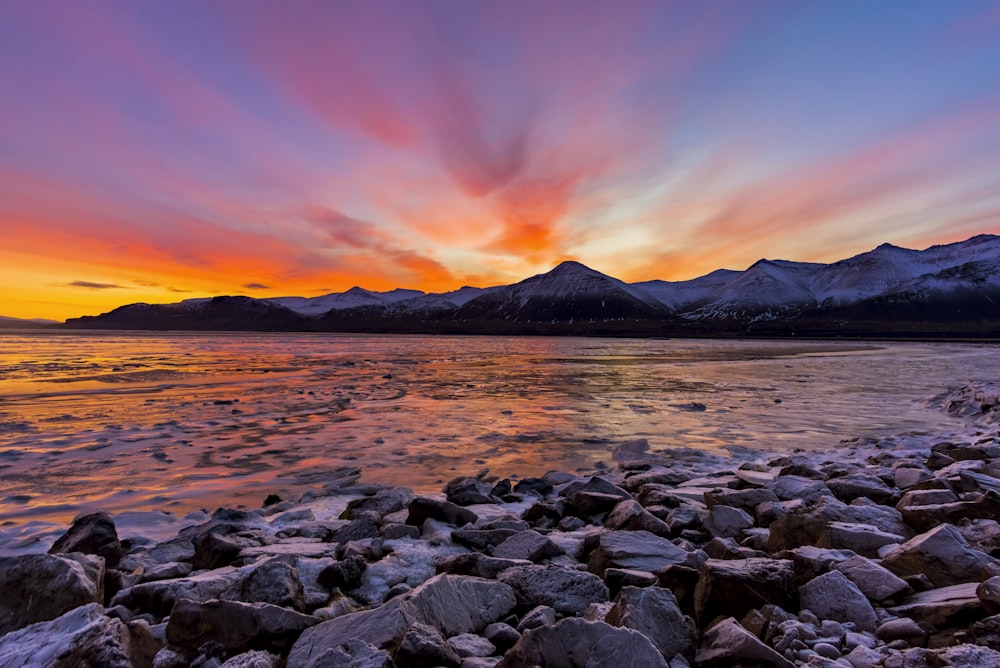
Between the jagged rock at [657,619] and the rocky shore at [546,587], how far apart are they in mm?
10

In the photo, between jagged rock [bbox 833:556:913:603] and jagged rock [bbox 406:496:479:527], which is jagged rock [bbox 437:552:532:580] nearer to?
jagged rock [bbox 406:496:479:527]

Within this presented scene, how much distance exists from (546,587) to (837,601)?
2.05 meters

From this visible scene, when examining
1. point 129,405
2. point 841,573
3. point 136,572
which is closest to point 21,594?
point 136,572

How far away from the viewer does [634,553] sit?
4.57m

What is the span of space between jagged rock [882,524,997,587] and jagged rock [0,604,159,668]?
551 centimetres

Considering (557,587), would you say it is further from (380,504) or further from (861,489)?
(861,489)

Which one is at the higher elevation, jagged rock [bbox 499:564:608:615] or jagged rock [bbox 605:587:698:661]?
jagged rock [bbox 605:587:698:661]

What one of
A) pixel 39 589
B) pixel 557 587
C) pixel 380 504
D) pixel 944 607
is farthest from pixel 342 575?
pixel 944 607

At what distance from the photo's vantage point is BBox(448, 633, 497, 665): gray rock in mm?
3242

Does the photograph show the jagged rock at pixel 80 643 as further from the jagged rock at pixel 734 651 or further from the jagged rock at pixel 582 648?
the jagged rock at pixel 734 651

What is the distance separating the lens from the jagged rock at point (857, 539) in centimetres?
446

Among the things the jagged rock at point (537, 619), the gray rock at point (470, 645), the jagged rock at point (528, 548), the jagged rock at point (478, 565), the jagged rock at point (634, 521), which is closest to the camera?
the gray rock at point (470, 645)

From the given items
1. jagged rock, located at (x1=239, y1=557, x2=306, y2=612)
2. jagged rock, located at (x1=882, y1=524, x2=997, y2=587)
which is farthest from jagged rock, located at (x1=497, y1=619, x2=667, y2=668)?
jagged rock, located at (x1=882, y1=524, x2=997, y2=587)

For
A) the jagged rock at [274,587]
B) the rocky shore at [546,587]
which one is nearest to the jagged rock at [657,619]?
the rocky shore at [546,587]
